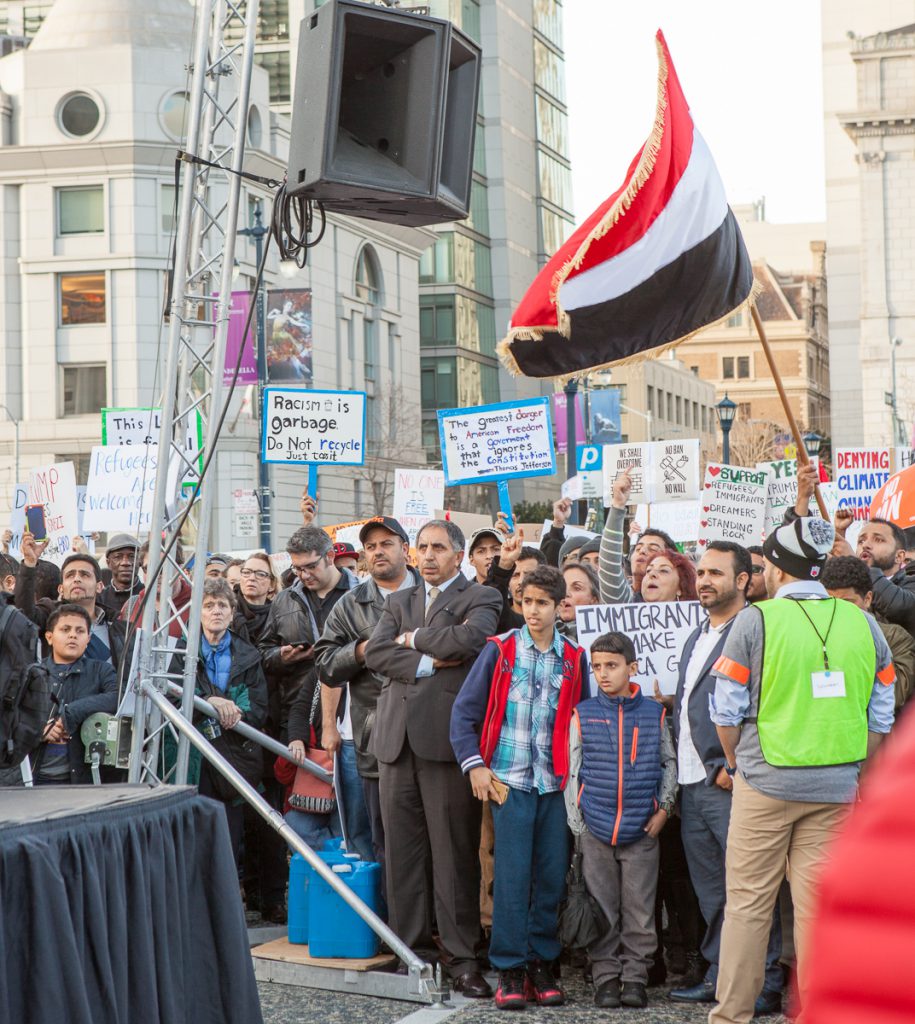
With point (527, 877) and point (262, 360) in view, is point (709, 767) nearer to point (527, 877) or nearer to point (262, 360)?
point (527, 877)

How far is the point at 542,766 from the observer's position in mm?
7664

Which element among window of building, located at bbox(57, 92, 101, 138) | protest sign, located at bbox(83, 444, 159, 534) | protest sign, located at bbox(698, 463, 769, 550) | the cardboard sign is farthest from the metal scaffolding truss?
window of building, located at bbox(57, 92, 101, 138)

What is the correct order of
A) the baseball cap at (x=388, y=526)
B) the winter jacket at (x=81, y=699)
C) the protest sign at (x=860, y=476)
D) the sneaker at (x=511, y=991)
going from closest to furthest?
the sneaker at (x=511, y=991) < the winter jacket at (x=81, y=699) < the baseball cap at (x=388, y=526) < the protest sign at (x=860, y=476)

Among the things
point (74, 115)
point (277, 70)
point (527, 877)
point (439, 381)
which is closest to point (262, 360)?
point (527, 877)

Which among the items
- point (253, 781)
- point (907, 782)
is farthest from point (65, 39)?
point (907, 782)

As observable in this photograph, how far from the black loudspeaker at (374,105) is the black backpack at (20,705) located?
2.42m

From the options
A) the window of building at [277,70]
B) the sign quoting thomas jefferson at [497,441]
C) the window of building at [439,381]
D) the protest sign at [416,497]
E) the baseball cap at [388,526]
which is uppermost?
the window of building at [277,70]

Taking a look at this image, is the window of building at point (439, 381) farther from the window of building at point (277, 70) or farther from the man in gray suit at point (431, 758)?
the man in gray suit at point (431, 758)

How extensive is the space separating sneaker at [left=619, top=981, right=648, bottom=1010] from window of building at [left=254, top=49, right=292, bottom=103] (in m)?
68.0

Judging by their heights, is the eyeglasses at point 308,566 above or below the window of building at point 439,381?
below

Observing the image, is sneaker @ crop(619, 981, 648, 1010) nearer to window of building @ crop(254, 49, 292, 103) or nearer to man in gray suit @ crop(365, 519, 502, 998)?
man in gray suit @ crop(365, 519, 502, 998)

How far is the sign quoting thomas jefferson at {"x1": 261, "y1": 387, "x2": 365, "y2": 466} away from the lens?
51.5 ft

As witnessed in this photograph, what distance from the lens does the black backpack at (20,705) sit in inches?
245

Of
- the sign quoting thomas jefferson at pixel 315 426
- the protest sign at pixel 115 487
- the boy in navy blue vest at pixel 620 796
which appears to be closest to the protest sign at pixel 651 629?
the boy in navy blue vest at pixel 620 796
